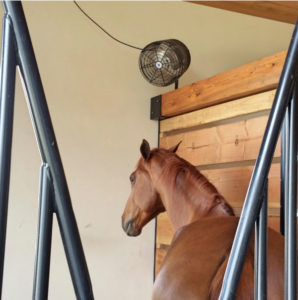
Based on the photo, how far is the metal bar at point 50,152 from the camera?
1.48ft

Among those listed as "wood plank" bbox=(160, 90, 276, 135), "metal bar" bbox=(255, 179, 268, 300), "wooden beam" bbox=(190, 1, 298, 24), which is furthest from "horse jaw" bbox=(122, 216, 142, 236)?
"metal bar" bbox=(255, 179, 268, 300)

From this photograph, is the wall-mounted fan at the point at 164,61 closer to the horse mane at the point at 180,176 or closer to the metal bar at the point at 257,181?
the horse mane at the point at 180,176

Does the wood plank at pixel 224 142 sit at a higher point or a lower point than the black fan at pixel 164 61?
lower

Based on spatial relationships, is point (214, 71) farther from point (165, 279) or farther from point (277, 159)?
point (165, 279)

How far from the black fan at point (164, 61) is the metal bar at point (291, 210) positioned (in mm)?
2072

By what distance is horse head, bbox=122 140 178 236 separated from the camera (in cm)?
211

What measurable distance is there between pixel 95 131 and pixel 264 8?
54.8 inches

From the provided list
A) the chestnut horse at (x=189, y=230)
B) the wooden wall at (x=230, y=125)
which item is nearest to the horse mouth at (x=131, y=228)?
the chestnut horse at (x=189, y=230)

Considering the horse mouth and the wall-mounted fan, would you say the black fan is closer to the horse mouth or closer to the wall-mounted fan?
the wall-mounted fan

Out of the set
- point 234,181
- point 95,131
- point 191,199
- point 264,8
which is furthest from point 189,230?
point 264,8

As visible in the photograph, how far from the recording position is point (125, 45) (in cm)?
298

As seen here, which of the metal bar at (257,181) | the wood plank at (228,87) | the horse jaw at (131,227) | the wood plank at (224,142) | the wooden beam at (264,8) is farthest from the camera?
the wooden beam at (264,8)

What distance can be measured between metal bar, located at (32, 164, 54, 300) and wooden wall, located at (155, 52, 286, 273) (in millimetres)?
1563

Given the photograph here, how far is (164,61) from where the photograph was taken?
2613 millimetres
